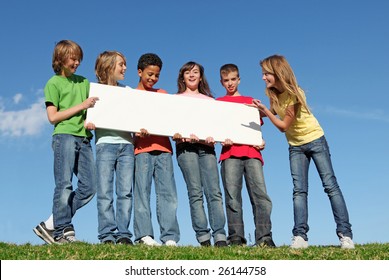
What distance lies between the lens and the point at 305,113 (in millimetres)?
8789

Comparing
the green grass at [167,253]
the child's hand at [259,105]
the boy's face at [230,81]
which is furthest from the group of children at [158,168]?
the green grass at [167,253]

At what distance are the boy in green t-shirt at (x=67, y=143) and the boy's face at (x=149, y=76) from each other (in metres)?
0.91

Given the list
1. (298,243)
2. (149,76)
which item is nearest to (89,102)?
(149,76)

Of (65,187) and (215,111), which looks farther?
(215,111)

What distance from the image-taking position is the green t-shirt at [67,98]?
8.45 metres

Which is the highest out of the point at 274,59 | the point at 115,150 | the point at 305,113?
the point at 274,59

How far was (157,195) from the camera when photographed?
8.59 m

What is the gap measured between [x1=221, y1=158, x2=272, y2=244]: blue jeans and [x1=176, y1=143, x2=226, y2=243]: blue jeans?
149 millimetres

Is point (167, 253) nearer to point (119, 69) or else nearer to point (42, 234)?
point (42, 234)

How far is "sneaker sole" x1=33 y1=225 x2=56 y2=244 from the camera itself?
28.6 ft

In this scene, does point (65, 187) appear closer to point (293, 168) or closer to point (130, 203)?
point (130, 203)
